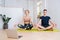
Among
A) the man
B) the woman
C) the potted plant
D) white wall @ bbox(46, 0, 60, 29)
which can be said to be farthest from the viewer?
white wall @ bbox(46, 0, 60, 29)

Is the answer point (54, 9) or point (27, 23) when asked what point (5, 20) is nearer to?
point (27, 23)

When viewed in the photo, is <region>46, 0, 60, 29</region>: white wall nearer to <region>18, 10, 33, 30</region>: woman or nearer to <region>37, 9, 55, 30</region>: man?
<region>37, 9, 55, 30</region>: man

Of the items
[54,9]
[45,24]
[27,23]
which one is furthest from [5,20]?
[54,9]

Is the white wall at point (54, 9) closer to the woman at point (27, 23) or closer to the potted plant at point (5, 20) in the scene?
the woman at point (27, 23)

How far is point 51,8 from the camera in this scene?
582cm

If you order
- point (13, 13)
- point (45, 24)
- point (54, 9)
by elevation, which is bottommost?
point (45, 24)

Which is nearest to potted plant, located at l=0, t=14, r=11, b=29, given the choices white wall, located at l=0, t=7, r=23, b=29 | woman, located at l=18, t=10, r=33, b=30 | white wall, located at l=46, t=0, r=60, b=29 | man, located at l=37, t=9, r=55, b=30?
white wall, located at l=0, t=7, r=23, b=29

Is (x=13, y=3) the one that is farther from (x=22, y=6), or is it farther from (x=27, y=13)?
(x=27, y=13)

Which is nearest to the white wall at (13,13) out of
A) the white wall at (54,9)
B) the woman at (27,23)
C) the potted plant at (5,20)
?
the potted plant at (5,20)

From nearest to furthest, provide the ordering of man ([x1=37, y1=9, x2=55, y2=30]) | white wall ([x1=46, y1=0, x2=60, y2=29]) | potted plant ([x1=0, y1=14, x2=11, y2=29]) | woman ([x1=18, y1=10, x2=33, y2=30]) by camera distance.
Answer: man ([x1=37, y1=9, x2=55, y2=30]) → woman ([x1=18, y1=10, x2=33, y2=30]) → potted plant ([x1=0, y1=14, x2=11, y2=29]) → white wall ([x1=46, y1=0, x2=60, y2=29])

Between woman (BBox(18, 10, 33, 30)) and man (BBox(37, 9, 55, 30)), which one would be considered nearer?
man (BBox(37, 9, 55, 30))

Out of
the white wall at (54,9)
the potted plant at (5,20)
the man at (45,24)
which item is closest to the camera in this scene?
the man at (45,24)

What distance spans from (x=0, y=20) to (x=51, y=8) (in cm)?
204

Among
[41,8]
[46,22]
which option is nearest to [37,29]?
[46,22]
